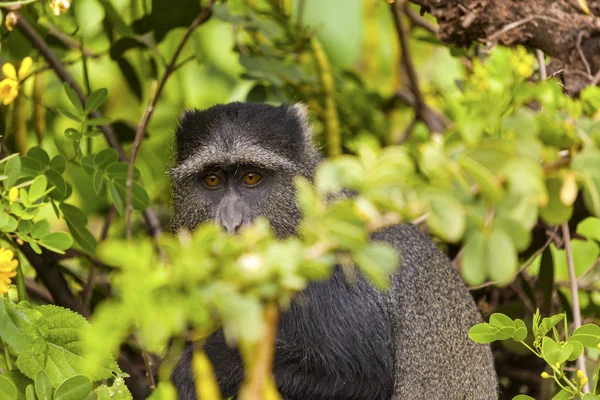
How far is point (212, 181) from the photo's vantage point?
4.12 metres

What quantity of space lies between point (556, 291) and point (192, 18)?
2.55 metres

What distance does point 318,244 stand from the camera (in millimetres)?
1599

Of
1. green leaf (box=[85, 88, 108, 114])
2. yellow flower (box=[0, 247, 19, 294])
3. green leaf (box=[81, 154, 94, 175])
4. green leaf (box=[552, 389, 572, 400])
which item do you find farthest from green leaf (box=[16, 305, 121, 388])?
green leaf (box=[552, 389, 572, 400])

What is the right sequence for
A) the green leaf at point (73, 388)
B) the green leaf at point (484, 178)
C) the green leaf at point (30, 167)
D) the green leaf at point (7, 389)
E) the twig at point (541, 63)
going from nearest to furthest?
the green leaf at point (484, 178), the green leaf at point (7, 389), the green leaf at point (73, 388), the green leaf at point (30, 167), the twig at point (541, 63)

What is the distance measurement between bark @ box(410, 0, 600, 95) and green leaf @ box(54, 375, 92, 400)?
100 inches

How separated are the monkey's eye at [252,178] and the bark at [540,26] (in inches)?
45.1

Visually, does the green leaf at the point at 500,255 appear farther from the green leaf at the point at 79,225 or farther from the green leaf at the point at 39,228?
the green leaf at the point at 79,225

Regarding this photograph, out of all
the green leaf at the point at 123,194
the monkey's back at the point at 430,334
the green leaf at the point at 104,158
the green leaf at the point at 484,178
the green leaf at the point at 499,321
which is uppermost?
the green leaf at the point at 484,178

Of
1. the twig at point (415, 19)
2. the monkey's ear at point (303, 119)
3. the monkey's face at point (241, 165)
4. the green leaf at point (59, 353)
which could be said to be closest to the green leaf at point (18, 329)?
the green leaf at point (59, 353)

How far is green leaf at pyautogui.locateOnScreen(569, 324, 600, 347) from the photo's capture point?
9.03ft

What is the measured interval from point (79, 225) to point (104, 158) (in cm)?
31

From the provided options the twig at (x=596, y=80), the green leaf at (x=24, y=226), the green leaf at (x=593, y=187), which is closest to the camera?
the green leaf at (x=593, y=187)

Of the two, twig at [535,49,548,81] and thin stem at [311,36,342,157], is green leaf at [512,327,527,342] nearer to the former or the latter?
twig at [535,49,548,81]

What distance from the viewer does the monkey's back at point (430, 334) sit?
3.95 m
